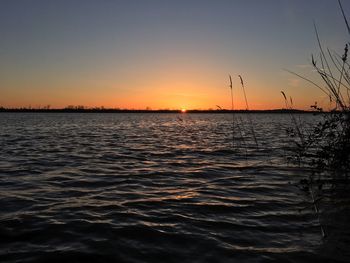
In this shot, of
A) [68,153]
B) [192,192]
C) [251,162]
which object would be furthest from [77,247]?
[68,153]

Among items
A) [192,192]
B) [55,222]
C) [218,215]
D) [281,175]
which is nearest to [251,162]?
[281,175]

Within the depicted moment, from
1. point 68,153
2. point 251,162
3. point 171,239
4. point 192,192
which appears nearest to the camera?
point 171,239

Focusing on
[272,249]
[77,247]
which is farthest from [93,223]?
[272,249]

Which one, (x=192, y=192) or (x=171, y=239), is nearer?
(x=171, y=239)

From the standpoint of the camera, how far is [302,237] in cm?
571

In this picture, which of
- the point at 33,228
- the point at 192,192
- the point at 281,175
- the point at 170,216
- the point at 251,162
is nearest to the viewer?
the point at 33,228

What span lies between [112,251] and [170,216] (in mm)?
1879

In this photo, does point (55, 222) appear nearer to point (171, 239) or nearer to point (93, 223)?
point (93, 223)

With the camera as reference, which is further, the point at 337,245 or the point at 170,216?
the point at 170,216

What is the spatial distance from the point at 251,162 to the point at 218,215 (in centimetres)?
737

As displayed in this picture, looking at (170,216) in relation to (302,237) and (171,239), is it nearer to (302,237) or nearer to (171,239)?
(171,239)

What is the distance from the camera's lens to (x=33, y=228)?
5.99 meters

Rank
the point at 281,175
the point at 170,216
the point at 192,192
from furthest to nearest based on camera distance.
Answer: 1. the point at 281,175
2. the point at 192,192
3. the point at 170,216

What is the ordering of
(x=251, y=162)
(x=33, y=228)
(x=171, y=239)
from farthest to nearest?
(x=251, y=162) < (x=33, y=228) < (x=171, y=239)
